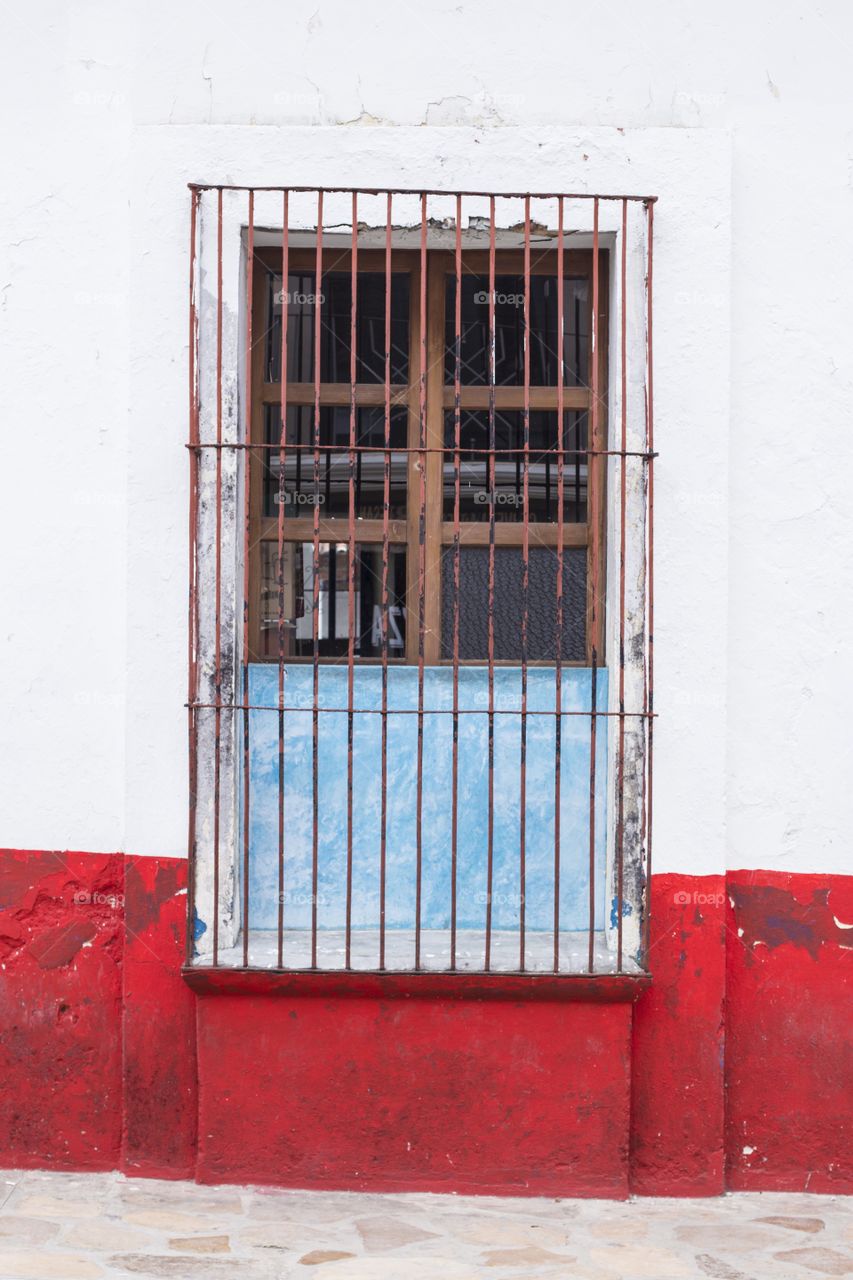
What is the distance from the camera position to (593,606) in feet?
13.7

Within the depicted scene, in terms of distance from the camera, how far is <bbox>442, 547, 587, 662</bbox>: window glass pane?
4.22 metres

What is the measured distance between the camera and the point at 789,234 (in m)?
3.98

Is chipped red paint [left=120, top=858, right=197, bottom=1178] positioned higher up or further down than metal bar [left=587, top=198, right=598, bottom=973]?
further down

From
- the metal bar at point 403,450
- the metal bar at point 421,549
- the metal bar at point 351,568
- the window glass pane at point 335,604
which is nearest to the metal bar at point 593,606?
the metal bar at point 403,450

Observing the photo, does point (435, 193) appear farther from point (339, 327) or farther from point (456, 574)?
point (456, 574)

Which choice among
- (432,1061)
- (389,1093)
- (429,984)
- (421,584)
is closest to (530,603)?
(421,584)

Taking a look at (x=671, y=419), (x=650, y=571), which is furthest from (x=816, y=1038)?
(x=671, y=419)

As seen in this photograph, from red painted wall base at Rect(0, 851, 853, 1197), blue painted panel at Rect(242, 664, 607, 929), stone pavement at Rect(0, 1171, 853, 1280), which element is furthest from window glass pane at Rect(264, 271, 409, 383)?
stone pavement at Rect(0, 1171, 853, 1280)

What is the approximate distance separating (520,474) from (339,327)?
29.8 inches

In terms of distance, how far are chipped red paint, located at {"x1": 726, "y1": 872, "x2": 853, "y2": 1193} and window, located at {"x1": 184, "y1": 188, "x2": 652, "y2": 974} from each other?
1.26 feet

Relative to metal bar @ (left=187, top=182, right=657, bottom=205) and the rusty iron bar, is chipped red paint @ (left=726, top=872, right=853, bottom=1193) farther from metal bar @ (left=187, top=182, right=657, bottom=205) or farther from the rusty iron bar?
metal bar @ (left=187, top=182, right=657, bottom=205)

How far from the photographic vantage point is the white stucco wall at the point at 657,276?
3963 millimetres

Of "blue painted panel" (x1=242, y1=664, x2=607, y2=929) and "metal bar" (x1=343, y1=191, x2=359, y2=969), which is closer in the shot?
"metal bar" (x1=343, y1=191, x2=359, y2=969)

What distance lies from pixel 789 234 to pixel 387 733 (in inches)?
77.6
